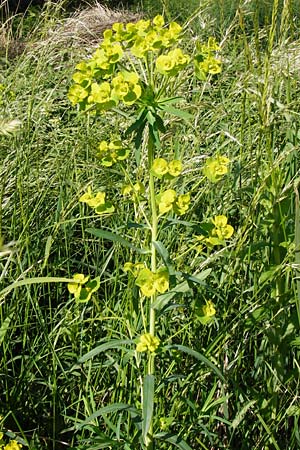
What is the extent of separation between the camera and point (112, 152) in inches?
61.3

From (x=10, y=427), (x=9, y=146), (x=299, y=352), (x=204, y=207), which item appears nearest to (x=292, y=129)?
(x=204, y=207)

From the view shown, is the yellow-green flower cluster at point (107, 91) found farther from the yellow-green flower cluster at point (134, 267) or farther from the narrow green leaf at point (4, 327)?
the narrow green leaf at point (4, 327)

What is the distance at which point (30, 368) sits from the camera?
1782mm

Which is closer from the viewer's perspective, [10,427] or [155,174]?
[155,174]

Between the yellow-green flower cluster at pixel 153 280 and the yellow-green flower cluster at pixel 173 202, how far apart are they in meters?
0.12

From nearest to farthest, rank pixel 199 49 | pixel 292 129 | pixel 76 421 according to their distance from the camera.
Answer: pixel 199 49, pixel 76 421, pixel 292 129

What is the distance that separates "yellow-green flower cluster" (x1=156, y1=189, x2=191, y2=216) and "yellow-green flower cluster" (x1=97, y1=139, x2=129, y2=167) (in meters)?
0.14

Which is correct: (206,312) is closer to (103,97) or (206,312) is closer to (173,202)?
(173,202)

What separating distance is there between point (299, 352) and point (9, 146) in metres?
1.28

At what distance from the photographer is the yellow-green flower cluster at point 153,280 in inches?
53.9

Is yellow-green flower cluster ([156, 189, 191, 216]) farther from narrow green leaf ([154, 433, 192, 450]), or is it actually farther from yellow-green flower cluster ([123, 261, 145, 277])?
narrow green leaf ([154, 433, 192, 450])

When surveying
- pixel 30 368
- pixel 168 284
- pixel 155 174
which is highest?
pixel 155 174

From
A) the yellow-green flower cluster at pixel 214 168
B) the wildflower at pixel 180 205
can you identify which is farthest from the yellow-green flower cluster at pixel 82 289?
the yellow-green flower cluster at pixel 214 168

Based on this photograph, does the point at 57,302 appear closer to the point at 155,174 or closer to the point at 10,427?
the point at 10,427
